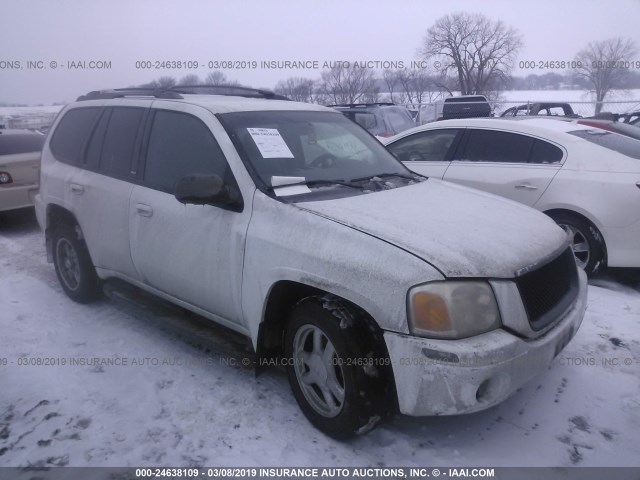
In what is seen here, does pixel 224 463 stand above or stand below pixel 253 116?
below

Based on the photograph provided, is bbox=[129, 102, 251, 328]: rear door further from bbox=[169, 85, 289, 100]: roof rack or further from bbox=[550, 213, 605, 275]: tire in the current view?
bbox=[550, 213, 605, 275]: tire

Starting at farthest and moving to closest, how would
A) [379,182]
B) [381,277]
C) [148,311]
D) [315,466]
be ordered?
[148,311] < [379,182] < [315,466] < [381,277]

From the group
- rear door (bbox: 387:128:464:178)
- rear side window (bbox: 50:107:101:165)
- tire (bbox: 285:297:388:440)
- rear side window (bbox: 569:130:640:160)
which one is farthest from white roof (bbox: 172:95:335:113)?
rear side window (bbox: 569:130:640:160)

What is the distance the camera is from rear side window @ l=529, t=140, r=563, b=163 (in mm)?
5125

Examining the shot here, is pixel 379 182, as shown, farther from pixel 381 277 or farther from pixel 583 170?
pixel 583 170

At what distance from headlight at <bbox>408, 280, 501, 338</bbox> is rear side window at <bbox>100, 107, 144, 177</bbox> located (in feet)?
8.13

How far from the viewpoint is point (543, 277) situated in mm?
2674

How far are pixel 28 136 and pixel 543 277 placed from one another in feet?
26.6

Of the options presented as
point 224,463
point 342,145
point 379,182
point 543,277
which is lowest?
point 224,463

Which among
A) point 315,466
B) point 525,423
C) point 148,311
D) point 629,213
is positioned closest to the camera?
point 315,466

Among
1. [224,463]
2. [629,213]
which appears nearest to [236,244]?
[224,463]

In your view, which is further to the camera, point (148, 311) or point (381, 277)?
point (148, 311)

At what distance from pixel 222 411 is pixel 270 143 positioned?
66.6 inches

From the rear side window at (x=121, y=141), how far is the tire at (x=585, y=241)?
12.8ft
